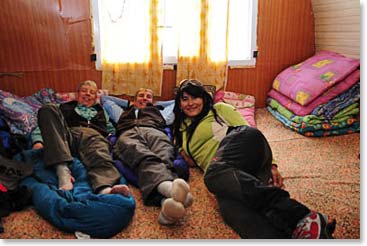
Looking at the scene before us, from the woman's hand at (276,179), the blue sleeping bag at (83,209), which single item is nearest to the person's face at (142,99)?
the blue sleeping bag at (83,209)

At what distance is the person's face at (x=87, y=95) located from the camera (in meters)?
2.02

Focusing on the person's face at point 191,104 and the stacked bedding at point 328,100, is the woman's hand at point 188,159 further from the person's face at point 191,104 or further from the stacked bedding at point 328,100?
the stacked bedding at point 328,100

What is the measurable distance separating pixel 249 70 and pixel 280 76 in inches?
10.5

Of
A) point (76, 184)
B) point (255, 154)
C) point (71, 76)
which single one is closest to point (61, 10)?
point (71, 76)

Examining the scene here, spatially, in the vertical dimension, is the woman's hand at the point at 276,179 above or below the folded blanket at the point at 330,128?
below

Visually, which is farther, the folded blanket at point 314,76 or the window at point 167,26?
the window at point 167,26

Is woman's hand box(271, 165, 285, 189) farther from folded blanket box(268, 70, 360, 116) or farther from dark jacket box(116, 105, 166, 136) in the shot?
folded blanket box(268, 70, 360, 116)

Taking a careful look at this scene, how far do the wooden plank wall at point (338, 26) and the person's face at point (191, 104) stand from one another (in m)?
1.23

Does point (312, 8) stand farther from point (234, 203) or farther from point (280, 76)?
point (234, 203)

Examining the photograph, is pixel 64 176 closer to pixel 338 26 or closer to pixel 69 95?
pixel 69 95

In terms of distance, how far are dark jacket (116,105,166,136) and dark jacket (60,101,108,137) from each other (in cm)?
9

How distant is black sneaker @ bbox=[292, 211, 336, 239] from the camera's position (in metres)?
0.97

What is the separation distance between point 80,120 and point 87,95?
19 centimetres

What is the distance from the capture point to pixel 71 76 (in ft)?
8.73
